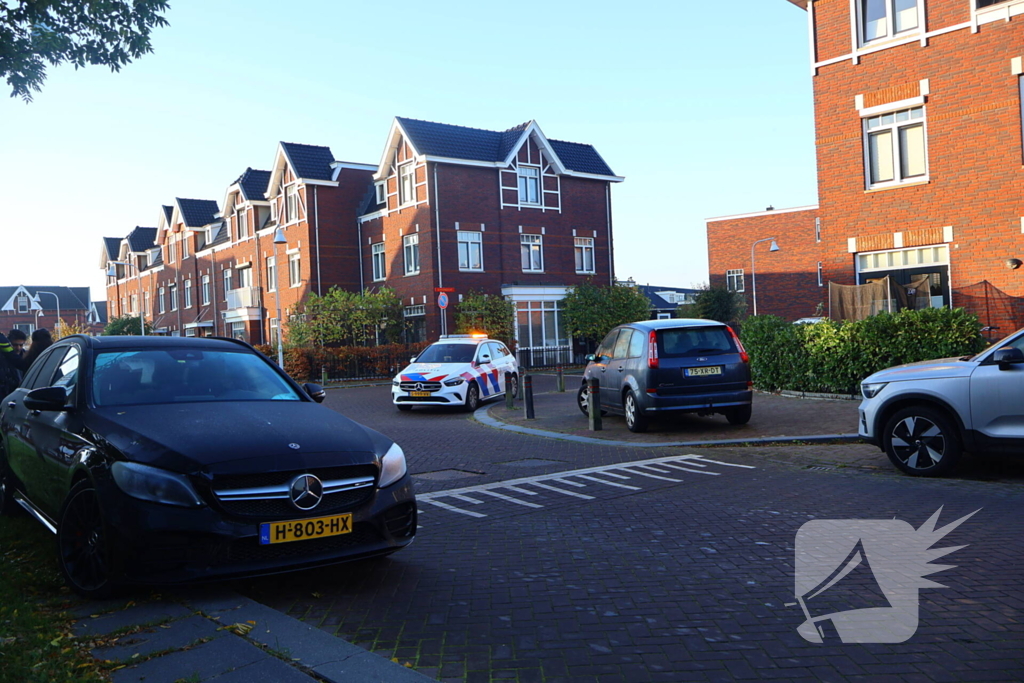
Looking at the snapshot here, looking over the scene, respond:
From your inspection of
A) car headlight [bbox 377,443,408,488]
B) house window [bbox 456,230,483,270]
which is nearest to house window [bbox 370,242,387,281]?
house window [bbox 456,230,483,270]

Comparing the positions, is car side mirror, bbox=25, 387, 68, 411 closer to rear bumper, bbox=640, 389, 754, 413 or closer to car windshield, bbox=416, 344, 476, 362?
rear bumper, bbox=640, 389, 754, 413

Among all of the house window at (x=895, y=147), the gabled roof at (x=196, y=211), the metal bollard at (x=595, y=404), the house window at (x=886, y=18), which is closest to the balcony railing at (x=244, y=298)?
the gabled roof at (x=196, y=211)

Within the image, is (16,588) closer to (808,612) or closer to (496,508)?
(496,508)

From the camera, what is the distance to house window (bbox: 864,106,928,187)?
17595 mm

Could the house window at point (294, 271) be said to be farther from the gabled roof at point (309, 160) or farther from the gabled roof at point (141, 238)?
the gabled roof at point (141, 238)

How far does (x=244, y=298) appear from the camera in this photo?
47.3 meters

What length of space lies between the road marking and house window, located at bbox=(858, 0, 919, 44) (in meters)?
12.3

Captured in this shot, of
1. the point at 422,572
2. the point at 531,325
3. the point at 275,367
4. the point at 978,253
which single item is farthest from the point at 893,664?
the point at 531,325

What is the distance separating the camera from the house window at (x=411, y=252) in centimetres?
3647

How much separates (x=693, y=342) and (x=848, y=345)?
4.67m

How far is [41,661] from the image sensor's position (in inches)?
154

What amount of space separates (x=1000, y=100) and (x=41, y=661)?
59.9 ft

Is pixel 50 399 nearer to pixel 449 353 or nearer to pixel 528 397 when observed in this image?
pixel 528 397

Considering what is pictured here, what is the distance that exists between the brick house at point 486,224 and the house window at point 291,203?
333cm
